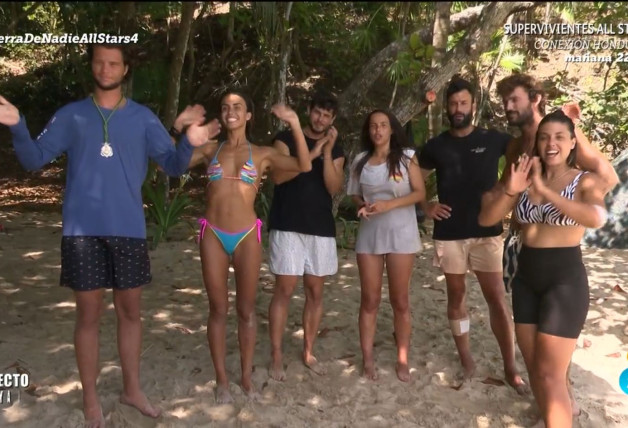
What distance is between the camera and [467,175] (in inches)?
151

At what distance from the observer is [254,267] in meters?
3.66

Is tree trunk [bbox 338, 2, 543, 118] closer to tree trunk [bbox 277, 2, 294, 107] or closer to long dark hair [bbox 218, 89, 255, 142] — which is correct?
tree trunk [bbox 277, 2, 294, 107]

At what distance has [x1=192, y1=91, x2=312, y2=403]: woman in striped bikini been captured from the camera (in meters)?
3.60

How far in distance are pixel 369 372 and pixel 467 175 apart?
1395 millimetres

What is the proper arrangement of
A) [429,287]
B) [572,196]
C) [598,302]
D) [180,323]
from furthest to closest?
[429,287] → [598,302] → [180,323] → [572,196]

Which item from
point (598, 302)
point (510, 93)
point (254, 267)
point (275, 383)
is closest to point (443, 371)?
point (275, 383)

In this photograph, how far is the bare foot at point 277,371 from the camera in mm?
4094

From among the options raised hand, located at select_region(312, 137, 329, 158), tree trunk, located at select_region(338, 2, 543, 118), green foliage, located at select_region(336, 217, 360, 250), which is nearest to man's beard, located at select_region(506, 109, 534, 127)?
raised hand, located at select_region(312, 137, 329, 158)

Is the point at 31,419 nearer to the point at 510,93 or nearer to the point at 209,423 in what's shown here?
the point at 209,423

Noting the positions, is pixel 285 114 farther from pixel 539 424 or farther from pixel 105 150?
pixel 539 424

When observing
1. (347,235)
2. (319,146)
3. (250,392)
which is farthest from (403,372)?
(347,235)

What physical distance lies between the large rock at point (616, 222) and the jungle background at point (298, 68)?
172 cm

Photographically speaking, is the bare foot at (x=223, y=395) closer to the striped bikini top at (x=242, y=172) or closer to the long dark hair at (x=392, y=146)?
the striped bikini top at (x=242, y=172)

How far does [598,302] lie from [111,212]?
458cm
